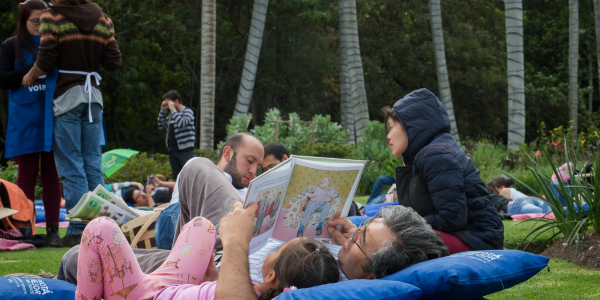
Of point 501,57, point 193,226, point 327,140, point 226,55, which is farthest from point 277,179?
point 501,57

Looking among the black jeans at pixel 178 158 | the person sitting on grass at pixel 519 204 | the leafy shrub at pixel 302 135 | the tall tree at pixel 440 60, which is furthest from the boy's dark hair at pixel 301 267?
the tall tree at pixel 440 60

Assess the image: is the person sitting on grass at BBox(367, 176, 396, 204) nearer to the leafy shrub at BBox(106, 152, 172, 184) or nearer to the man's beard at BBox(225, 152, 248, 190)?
the man's beard at BBox(225, 152, 248, 190)

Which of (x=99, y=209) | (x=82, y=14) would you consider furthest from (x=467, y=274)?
(x=82, y=14)

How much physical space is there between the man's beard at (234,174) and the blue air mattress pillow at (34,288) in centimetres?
115

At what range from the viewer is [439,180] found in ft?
12.6

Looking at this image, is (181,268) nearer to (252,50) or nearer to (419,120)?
(419,120)

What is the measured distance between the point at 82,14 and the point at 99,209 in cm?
184

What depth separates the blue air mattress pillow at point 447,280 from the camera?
2.70m

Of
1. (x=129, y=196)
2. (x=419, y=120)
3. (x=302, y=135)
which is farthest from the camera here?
(x=302, y=135)

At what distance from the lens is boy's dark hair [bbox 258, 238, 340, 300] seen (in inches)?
113

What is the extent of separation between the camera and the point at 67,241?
6180mm

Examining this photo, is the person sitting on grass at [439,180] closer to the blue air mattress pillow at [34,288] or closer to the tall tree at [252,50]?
the blue air mattress pillow at [34,288]

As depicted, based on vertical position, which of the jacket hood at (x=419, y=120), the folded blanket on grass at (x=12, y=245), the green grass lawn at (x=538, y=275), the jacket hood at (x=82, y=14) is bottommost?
the green grass lawn at (x=538, y=275)

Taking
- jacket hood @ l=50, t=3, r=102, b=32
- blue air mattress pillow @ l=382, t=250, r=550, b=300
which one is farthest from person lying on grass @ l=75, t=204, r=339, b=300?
jacket hood @ l=50, t=3, r=102, b=32
